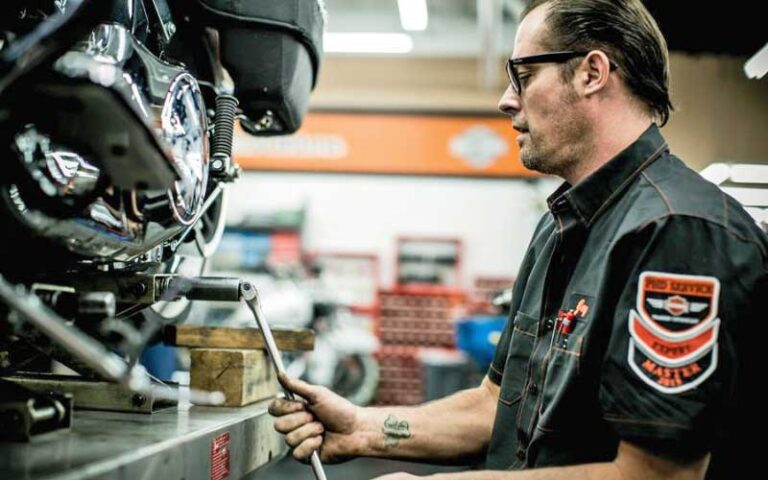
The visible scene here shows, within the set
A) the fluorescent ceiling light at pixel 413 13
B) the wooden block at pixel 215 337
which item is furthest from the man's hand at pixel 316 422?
the fluorescent ceiling light at pixel 413 13

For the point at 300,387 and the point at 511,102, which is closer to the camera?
the point at 300,387

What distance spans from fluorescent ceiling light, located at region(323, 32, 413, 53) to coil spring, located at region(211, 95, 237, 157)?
678 centimetres

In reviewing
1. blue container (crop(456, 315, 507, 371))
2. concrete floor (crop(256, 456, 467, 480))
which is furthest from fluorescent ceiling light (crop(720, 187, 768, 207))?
blue container (crop(456, 315, 507, 371))

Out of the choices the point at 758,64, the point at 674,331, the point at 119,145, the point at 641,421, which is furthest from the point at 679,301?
the point at 758,64

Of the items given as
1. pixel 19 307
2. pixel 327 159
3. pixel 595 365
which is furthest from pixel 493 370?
Answer: pixel 327 159

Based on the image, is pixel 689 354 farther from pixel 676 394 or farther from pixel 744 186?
pixel 744 186

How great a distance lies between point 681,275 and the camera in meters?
1.12

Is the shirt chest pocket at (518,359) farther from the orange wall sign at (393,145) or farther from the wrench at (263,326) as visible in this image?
the orange wall sign at (393,145)

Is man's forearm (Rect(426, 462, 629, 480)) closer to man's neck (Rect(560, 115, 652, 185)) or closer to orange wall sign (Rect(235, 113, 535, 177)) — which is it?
man's neck (Rect(560, 115, 652, 185))

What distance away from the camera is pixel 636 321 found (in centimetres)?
113

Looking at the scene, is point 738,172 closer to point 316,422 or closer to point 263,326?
point 316,422

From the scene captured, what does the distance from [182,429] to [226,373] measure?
34 cm

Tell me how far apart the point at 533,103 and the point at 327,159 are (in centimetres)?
727

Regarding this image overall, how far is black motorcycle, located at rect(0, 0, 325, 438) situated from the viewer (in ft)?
2.99
